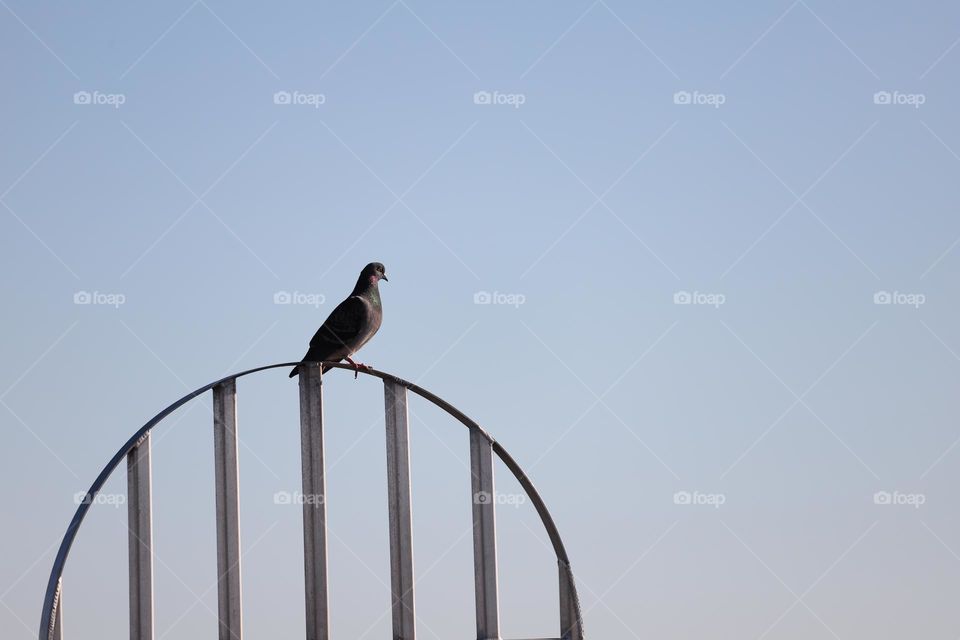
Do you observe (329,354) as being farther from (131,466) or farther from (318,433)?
(131,466)

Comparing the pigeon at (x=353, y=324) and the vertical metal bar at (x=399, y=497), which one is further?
the pigeon at (x=353, y=324)

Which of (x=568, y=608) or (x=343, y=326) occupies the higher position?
(x=343, y=326)

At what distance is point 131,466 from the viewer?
11578 mm

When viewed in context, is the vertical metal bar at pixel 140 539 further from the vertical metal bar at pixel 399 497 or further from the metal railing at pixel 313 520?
the vertical metal bar at pixel 399 497

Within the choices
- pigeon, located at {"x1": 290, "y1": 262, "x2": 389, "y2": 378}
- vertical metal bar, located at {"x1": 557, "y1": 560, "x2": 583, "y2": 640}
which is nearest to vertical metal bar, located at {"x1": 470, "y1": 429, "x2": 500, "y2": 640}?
vertical metal bar, located at {"x1": 557, "y1": 560, "x2": 583, "y2": 640}

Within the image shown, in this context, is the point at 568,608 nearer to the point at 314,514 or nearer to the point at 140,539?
the point at 314,514

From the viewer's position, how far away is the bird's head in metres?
13.6

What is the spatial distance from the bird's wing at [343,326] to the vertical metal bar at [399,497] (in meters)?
0.65

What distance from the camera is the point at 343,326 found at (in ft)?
43.2

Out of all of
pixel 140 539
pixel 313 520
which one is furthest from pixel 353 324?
pixel 140 539

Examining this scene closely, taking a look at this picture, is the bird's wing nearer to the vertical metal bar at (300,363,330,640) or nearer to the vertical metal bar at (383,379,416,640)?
the vertical metal bar at (383,379,416,640)

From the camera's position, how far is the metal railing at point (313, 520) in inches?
451

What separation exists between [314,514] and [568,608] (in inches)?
92.5

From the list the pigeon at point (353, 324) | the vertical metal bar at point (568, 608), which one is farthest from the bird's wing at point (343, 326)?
the vertical metal bar at point (568, 608)
